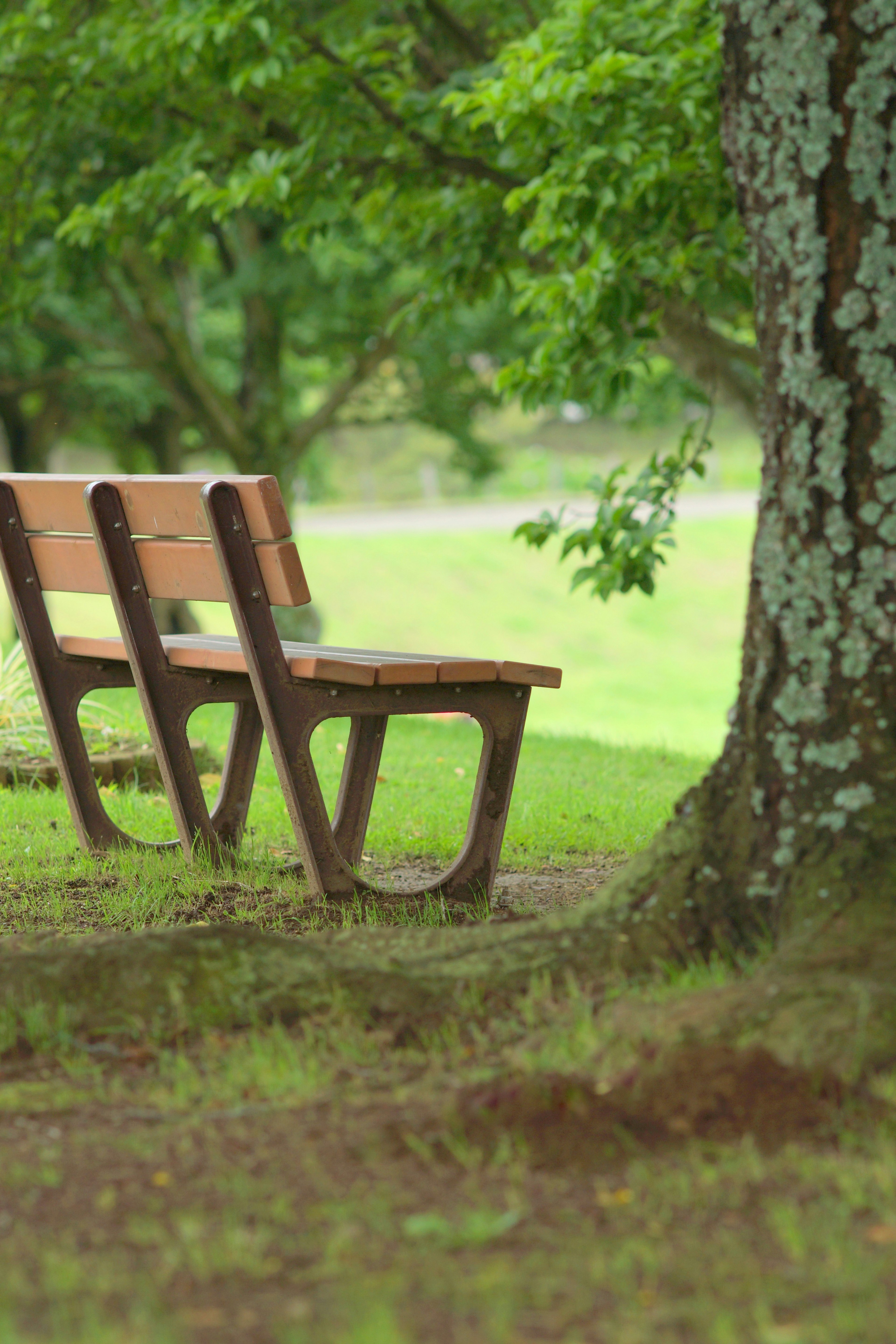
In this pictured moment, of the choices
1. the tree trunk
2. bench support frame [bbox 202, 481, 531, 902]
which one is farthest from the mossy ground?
bench support frame [bbox 202, 481, 531, 902]

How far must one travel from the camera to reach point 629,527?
5.71 m

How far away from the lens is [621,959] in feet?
8.28

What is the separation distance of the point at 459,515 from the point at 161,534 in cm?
2542

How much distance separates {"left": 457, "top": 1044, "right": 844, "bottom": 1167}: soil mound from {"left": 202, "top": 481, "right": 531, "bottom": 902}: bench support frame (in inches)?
60.4

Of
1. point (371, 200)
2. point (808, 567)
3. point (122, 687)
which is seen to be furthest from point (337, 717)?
point (371, 200)

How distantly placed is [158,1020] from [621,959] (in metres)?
0.85

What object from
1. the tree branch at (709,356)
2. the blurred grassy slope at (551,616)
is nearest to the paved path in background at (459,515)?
the blurred grassy slope at (551,616)

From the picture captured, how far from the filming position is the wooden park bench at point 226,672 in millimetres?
3504

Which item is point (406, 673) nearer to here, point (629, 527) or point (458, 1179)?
point (458, 1179)

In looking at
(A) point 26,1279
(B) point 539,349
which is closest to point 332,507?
(B) point 539,349

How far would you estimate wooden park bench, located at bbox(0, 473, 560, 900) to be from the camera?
3.50 metres

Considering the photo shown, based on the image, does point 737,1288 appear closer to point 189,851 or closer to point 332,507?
point 189,851

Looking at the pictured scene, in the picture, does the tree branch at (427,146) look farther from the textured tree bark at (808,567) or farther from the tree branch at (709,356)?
the textured tree bark at (808,567)

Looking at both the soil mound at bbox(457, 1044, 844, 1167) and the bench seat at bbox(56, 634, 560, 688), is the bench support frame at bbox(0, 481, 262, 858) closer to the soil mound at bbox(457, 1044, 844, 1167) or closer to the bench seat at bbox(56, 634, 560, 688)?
the bench seat at bbox(56, 634, 560, 688)
